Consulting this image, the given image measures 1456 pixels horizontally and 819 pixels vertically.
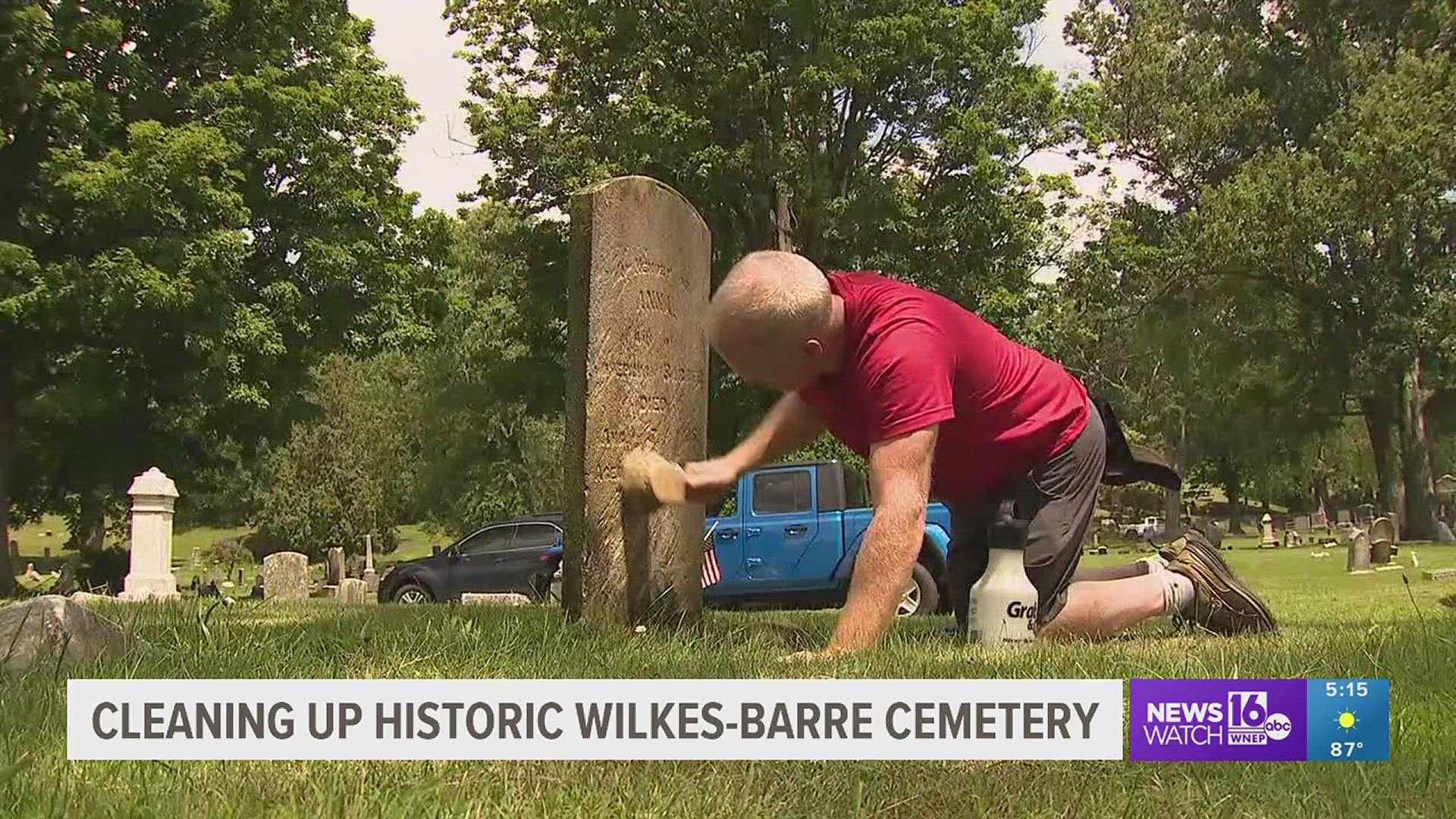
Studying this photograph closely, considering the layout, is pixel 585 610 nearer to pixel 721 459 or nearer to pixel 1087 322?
pixel 721 459

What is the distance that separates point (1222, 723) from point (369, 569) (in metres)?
30.6

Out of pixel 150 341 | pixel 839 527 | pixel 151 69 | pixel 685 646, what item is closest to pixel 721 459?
pixel 685 646

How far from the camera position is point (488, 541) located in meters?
20.3

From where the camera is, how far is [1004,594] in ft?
12.8

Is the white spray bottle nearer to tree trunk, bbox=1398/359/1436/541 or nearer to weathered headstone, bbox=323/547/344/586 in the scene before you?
weathered headstone, bbox=323/547/344/586

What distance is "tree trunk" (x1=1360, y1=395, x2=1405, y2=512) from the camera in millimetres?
36250

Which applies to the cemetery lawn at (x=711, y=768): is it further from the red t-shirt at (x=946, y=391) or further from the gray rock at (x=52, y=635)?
the red t-shirt at (x=946, y=391)

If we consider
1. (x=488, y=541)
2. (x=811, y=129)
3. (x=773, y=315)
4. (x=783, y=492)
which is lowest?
(x=488, y=541)

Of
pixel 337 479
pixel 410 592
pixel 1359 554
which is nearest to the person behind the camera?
pixel 410 592

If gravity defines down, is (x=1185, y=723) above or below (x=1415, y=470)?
below

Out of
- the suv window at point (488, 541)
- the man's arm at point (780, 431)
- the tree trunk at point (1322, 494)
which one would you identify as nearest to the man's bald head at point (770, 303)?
the man's arm at point (780, 431)

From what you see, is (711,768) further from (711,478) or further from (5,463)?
(5,463)

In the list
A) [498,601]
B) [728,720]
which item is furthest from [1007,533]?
[498,601]

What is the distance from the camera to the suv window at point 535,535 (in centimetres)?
1988
